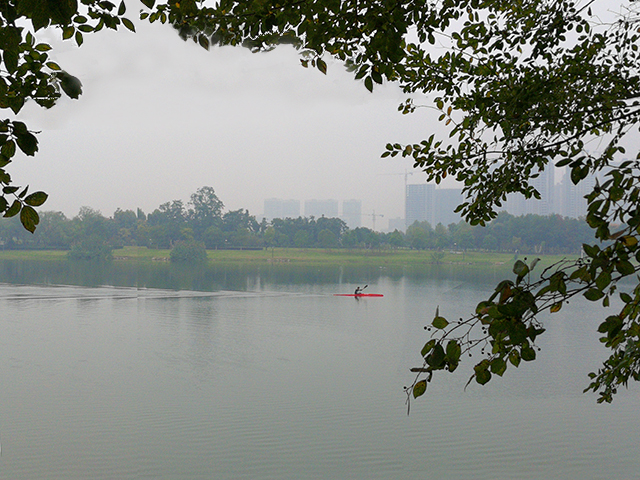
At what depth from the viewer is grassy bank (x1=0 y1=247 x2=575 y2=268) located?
2697 inches

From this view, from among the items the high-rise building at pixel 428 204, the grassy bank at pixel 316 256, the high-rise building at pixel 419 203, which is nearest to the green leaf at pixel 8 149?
the grassy bank at pixel 316 256

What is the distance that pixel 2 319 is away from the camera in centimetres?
2203

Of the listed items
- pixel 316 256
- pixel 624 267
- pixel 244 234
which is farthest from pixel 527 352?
pixel 244 234

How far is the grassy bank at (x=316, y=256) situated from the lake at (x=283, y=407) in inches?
1870

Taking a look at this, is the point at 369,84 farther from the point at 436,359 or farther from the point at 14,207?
the point at 14,207

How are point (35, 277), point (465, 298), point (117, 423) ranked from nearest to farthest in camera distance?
point (117, 423) < point (465, 298) < point (35, 277)

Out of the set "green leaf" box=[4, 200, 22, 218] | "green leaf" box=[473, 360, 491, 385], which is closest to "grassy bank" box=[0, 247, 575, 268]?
"green leaf" box=[473, 360, 491, 385]

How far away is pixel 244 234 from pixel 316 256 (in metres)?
12.3

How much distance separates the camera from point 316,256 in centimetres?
7656

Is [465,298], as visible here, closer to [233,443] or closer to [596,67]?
[233,443]

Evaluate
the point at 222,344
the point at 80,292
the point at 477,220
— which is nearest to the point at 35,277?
the point at 80,292

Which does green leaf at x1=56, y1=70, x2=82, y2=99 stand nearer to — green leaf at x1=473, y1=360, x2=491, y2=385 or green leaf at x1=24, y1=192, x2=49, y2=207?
green leaf at x1=24, y1=192, x2=49, y2=207

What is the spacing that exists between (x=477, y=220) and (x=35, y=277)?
43017 mm

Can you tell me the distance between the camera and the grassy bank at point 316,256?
2697 inches
